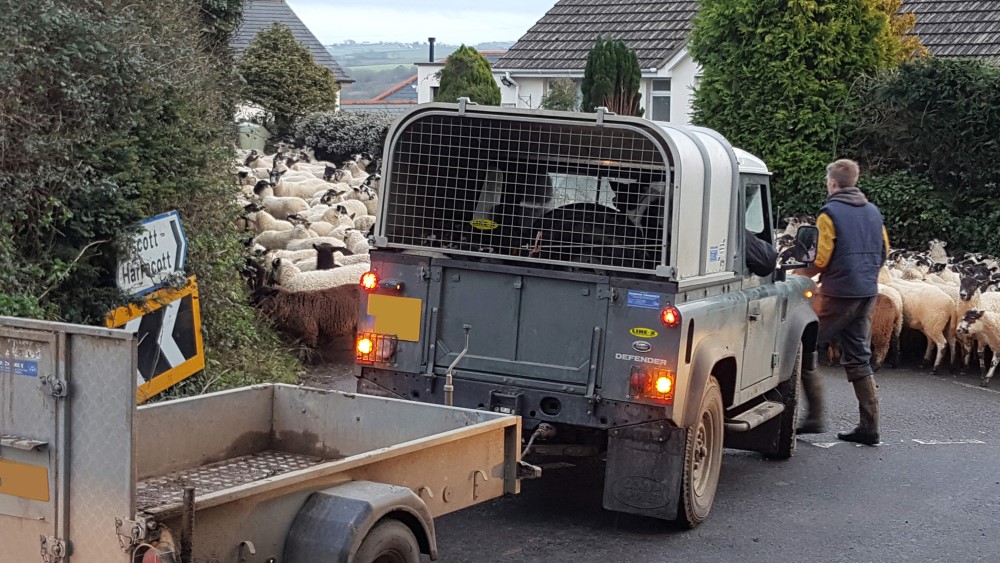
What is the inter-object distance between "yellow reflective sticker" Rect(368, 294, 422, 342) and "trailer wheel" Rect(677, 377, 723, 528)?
72.4 inches

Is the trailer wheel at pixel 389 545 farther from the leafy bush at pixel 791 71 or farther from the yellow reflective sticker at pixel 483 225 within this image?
the leafy bush at pixel 791 71

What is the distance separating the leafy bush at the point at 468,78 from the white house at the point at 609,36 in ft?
1.66

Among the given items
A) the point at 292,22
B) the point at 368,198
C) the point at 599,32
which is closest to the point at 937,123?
the point at 368,198

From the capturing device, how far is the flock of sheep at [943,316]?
47.1ft

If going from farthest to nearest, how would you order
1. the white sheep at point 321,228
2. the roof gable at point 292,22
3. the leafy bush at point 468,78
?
the roof gable at point 292,22 < the leafy bush at point 468,78 < the white sheep at point 321,228

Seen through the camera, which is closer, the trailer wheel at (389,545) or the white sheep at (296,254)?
the trailer wheel at (389,545)

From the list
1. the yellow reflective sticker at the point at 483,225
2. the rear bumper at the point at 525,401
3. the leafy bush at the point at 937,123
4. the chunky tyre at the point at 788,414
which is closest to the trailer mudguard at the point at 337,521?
the rear bumper at the point at 525,401

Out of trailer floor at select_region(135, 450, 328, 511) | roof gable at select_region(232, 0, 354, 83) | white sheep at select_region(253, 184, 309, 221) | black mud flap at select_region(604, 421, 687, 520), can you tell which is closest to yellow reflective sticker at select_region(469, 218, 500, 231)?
black mud flap at select_region(604, 421, 687, 520)

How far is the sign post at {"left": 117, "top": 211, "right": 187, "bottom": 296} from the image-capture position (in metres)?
8.73

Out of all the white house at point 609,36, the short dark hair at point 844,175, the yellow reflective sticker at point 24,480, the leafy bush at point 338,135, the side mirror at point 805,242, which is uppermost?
the white house at point 609,36

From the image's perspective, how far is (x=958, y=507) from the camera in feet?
28.6

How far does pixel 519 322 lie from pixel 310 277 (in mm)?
6205

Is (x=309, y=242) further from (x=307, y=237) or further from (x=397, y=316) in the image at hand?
(x=397, y=316)

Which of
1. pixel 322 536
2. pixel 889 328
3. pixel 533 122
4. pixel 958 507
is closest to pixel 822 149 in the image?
pixel 889 328
